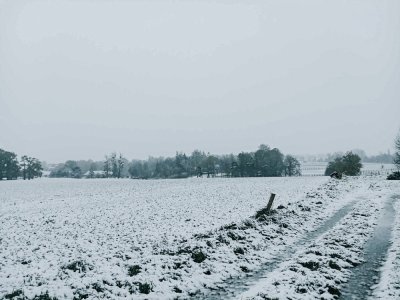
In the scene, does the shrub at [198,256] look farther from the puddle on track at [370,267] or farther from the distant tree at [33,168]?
the distant tree at [33,168]

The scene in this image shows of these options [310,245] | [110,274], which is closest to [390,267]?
[310,245]

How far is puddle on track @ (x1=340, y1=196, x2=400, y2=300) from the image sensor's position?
10.9 meters

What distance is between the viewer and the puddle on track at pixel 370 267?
35.7ft

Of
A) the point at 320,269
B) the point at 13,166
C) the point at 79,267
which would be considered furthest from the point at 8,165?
the point at 320,269

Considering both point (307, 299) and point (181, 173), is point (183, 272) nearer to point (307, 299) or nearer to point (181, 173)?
point (307, 299)

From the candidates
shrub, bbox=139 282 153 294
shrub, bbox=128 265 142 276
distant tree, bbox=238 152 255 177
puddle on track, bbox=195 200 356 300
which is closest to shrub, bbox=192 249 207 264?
puddle on track, bbox=195 200 356 300

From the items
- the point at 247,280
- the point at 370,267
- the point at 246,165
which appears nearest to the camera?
the point at 247,280

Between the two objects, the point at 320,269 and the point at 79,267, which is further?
the point at 79,267

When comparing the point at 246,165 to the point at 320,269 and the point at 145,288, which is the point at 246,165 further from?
the point at 145,288

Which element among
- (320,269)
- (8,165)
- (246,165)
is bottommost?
(320,269)

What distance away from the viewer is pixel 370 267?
13203 mm

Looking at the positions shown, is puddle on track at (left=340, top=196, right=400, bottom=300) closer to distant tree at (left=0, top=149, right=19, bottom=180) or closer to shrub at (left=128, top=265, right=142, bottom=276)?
shrub at (left=128, top=265, right=142, bottom=276)

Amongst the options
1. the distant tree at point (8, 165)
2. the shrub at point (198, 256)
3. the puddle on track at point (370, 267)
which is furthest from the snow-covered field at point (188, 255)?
the distant tree at point (8, 165)

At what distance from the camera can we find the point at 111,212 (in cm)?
3603
